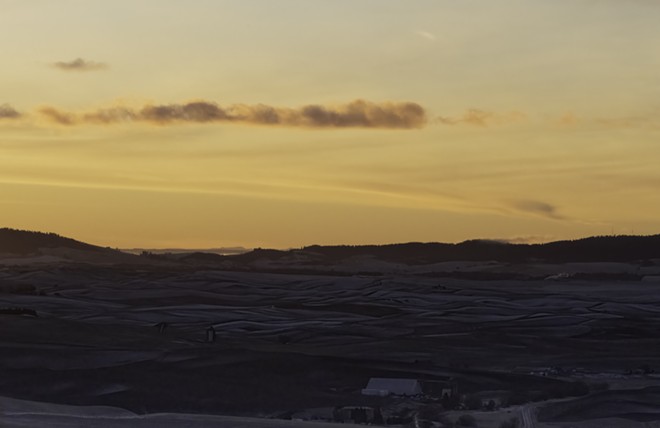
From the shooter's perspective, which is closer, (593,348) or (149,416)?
(149,416)

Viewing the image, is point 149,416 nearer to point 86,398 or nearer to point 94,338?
point 86,398

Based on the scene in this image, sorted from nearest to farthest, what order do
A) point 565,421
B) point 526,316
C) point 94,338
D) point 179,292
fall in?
point 565,421 < point 94,338 < point 526,316 < point 179,292

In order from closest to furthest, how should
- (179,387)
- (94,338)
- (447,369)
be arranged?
(179,387)
(447,369)
(94,338)

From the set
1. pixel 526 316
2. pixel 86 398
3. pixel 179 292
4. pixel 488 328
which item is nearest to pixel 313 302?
pixel 179 292

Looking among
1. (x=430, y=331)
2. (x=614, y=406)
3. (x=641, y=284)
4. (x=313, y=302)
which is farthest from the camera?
(x=641, y=284)

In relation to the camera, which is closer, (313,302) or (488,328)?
(488,328)

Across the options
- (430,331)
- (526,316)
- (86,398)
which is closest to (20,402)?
(86,398)

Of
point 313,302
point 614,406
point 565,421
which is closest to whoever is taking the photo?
point 565,421

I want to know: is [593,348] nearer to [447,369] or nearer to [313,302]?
[447,369]
